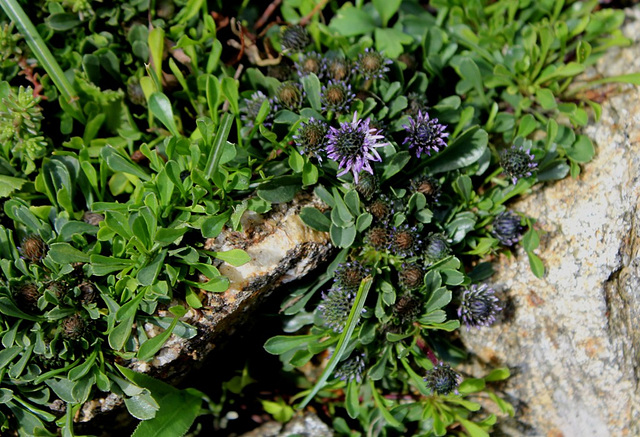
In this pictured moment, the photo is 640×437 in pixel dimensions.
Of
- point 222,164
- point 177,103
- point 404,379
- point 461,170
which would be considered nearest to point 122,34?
point 177,103

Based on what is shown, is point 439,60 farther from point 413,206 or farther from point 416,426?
point 416,426

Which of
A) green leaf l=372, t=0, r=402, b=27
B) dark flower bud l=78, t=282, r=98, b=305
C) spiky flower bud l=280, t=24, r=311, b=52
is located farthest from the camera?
green leaf l=372, t=0, r=402, b=27

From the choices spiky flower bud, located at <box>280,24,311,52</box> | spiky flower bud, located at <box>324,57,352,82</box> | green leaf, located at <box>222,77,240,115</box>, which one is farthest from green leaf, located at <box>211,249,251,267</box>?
spiky flower bud, located at <box>280,24,311,52</box>

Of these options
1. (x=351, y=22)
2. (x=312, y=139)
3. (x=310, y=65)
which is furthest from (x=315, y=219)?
(x=351, y=22)

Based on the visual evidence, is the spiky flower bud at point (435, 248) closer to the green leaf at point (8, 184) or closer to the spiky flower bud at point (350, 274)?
the spiky flower bud at point (350, 274)

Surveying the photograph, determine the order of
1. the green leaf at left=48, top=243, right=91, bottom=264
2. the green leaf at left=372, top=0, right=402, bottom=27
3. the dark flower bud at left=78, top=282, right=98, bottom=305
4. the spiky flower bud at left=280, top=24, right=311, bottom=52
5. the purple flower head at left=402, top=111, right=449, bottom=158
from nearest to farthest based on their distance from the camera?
the green leaf at left=48, top=243, right=91, bottom=264, the dark flower bud at left=78, top=282, right=98, bottom=305, the purple flower head at left=402, top=111, right=449, bottom=158, the spiky flower bud at left=280, top=24, right=311, bottom=52, the green leaf at left=372, top=0, right=402, bottom=27

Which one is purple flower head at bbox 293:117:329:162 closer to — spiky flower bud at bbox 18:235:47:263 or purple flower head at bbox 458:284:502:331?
purple flower head at bbox 458:284:502:331
